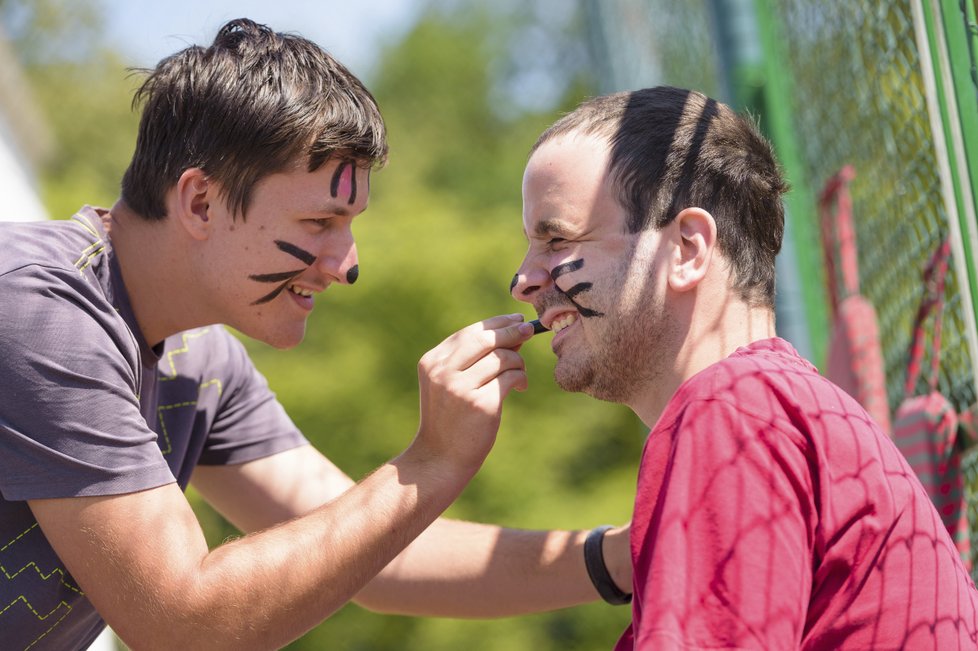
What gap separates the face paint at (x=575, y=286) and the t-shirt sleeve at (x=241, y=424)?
118 cm

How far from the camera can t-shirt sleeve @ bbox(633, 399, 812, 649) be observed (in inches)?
59.7

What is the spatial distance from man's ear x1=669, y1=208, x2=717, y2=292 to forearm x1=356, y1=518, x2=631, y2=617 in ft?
2.41

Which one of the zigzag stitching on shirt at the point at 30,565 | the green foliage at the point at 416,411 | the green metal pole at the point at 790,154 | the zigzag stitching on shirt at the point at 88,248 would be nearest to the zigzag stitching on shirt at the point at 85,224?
the zigzag stitching on shirt at the point at 88,248

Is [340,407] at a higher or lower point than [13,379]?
lower

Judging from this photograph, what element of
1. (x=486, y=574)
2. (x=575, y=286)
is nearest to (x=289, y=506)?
(x=486, y=574)

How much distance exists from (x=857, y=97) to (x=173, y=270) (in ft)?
7.24

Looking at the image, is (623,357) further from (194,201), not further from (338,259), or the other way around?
(194,201)

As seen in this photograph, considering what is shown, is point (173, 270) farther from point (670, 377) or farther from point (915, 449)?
point (915, 449)

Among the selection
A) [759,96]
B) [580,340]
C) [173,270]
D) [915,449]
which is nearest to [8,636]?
[173,270]

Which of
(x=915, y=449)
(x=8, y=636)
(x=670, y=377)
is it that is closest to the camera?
(x=670, y=377)

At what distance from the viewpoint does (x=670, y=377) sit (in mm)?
2059

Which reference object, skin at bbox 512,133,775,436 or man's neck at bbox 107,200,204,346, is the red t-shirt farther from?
man's neck at bbox 107,200,204,346

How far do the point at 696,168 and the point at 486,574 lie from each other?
1.16 metres

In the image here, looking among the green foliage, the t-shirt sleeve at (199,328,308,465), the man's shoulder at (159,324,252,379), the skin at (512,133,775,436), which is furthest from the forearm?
the green foliage
